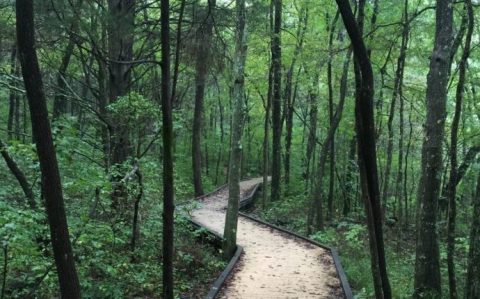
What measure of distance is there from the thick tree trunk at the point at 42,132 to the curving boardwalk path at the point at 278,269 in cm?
417

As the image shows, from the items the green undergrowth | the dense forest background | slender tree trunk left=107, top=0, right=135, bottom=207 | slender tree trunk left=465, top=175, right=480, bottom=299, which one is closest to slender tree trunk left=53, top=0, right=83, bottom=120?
the dense forest background

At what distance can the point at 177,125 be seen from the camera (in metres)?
8.24

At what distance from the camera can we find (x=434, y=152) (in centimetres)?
668

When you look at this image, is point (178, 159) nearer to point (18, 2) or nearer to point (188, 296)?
point (188, 296)

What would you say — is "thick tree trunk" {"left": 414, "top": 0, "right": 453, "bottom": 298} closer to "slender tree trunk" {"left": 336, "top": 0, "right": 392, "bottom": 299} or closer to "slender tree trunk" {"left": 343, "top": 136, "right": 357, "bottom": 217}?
"slender tree trunk" {"left": 336, "top": 0, "right": 392, "bottom": 299}

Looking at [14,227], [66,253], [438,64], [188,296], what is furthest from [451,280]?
[14,227]

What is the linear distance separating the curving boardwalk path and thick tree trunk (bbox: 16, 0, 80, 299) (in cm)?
417

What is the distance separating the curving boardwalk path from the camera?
7.65 m

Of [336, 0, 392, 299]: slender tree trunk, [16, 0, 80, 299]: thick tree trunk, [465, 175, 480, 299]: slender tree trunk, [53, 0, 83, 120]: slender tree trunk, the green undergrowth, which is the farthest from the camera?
the green undergrowth

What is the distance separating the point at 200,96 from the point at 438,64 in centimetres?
1339

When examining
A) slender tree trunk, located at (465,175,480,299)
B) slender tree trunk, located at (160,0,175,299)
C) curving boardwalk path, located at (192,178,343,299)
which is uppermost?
slender tree trunk, located at (160,0,175,299)

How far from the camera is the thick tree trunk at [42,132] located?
3.62 m

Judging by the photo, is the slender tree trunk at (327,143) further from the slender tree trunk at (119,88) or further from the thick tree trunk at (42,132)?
the thick tree trunk at (42,132)

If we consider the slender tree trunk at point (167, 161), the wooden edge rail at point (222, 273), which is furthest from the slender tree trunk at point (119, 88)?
the slender tree trunk at point (167, 161)
